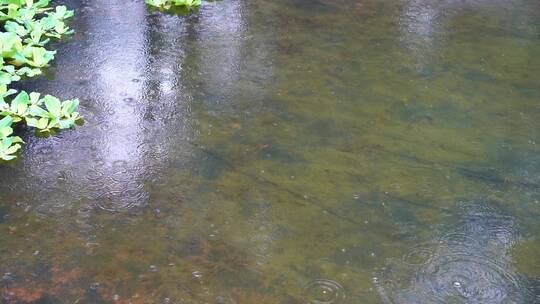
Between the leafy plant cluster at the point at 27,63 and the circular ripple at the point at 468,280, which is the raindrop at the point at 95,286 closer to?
the leafy plant cluster at the point at 27,63

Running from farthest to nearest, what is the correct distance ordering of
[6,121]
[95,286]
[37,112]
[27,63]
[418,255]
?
[27,63]
[37,112]
[6,121]
[418,255]
[95,286]

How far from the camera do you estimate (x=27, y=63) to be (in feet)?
12.4

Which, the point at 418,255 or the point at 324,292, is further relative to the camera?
the point at 418,255

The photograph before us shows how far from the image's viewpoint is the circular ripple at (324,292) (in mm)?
2201

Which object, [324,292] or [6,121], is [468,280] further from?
[6,121]

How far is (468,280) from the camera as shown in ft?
7.59

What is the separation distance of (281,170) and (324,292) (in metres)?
0.77

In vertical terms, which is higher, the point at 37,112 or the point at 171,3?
the point at 37,112

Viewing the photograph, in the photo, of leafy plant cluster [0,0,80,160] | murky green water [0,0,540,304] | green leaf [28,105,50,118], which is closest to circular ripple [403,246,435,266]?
murky green water [0,0,540,304]

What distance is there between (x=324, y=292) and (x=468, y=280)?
20.1 inches

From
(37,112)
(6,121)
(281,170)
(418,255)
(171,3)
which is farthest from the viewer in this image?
(171,3)

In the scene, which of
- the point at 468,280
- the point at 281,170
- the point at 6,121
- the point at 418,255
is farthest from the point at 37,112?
the point at 468,280

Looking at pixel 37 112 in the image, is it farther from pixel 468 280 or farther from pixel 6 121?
pixel 468 280

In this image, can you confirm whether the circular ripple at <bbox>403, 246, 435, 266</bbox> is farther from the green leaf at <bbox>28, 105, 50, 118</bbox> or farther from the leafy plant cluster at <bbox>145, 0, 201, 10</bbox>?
the leafy plant cluster at <bbox>145, 0, 201, 10</bbox>
